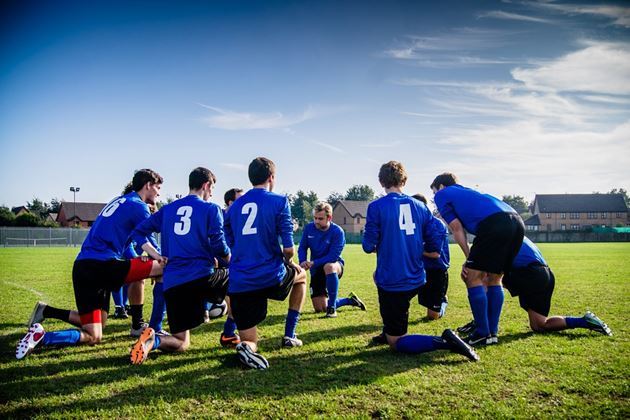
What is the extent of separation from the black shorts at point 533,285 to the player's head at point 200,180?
425cm

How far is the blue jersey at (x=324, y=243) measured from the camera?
8.09 m

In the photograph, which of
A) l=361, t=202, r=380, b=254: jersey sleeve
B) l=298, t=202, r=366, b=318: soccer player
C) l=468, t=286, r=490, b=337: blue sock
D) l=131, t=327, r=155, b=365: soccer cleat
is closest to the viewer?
l=131, t=327, r=155, b=365: soccer cleat

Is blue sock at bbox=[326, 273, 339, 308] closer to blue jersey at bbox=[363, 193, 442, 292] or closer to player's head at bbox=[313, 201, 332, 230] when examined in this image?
player's head at bbox=[313, 201, 332, 230]

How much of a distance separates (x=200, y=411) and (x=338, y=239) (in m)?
5.10

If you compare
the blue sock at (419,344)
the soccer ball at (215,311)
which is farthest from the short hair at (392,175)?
the soccer ball at (215,311)

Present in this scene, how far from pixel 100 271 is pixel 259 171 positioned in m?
2.43

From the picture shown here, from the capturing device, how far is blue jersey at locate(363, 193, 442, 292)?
4930 mm

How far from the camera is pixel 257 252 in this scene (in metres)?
4.82

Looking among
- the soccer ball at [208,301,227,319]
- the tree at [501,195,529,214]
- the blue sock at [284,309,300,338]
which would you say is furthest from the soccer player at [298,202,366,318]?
the tree at [501,195,529,214]

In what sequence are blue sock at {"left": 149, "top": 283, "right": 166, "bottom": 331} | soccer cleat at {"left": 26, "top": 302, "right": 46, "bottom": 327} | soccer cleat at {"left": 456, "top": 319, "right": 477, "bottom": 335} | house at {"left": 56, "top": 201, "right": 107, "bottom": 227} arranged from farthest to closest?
1. house at {"left": 56, "top": 201, "right": 107, "bottom": 227}
2. soccer cleat at {"left": 456, "top": 319, "right": 477, "bottom": 335}
3. blue sock at {"left": 149, "top": 283, "right": 166, "bottom": 331}
4. soccer cleat at {"left": 26, "top": 302, "right": 46, "bottom": 327}

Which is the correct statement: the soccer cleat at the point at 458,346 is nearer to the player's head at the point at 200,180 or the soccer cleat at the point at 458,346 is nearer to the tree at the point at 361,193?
the player's head at the point at 200,180

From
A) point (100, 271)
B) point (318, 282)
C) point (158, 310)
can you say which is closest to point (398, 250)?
point (158, 310)

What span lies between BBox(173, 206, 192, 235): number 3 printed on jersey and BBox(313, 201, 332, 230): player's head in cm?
320

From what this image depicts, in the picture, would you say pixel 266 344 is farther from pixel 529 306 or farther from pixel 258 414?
pixel 529 306
